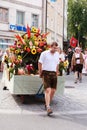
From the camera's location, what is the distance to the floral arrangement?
40.3ft

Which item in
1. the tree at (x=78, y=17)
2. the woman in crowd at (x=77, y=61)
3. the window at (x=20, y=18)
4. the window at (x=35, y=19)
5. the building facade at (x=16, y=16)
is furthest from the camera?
the tree at (x=78, y=17)

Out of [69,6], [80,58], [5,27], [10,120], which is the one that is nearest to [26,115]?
[10,120]

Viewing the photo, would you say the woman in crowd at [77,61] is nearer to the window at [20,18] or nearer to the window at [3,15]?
the window at [3,15]

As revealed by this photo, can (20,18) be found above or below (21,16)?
below

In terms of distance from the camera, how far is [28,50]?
12.4 m

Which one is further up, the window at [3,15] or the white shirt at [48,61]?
the window at [3,15]

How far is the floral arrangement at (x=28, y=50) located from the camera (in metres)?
12.3

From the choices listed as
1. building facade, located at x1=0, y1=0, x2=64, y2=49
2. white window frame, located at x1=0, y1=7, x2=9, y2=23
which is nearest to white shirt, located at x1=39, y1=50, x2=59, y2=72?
building facade, located at x1=0, y1=0, x2=64, y2=49

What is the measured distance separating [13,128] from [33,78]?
3259 millimetres

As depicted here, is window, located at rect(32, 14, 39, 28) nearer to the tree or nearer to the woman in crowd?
the tree

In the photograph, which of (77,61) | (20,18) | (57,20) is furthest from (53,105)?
(57,20)

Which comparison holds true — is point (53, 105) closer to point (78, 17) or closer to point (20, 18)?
point (20, 18)

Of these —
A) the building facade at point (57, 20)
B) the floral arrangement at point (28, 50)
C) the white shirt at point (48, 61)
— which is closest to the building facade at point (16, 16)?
the building facade at point (57, 20)

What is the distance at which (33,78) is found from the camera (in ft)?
38.1
